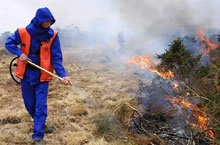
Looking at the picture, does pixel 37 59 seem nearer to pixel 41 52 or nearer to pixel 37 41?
pixel 41 52

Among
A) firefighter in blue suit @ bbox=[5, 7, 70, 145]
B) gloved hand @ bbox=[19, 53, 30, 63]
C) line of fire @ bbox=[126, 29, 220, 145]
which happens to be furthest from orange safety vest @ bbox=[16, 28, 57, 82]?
line of fire @ bbox=[126, 29, 220, 145]

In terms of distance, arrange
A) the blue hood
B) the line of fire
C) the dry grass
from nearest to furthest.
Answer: the blue hood
the dry grass
the line of fire

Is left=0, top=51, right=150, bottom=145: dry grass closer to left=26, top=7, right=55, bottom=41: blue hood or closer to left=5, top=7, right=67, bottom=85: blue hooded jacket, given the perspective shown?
left=5, top=7, right=67, bottom=85: blue hooded jacket

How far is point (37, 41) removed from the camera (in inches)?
140

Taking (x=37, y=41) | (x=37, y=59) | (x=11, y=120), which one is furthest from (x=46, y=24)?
(x=11, y=120)

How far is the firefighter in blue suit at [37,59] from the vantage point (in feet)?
11.3

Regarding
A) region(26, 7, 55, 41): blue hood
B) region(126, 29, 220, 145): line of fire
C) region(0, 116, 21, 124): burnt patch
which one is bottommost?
region(0, 116, 21, 124): burnt patch

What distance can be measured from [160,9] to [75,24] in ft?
85.4

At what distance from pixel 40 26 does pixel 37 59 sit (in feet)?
1.63

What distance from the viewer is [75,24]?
48719mm

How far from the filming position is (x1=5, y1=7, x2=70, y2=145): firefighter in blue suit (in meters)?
3.43

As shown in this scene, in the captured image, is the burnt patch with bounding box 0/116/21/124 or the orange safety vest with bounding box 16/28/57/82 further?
the burnt patch with bounding box 0/116/21/124

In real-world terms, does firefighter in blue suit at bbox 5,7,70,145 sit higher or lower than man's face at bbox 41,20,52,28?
lower

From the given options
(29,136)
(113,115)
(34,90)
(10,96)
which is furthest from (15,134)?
(10,96)
